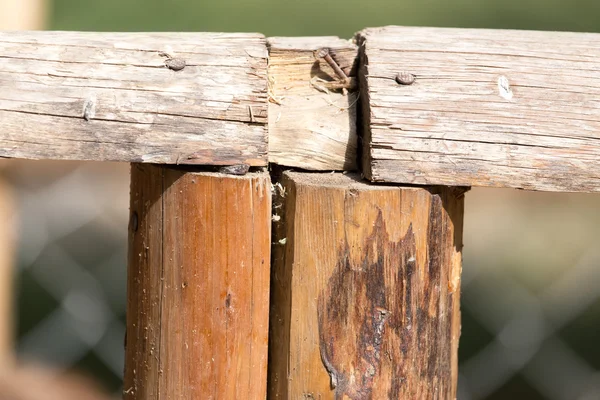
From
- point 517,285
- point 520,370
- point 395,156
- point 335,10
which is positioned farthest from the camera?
point 335,10

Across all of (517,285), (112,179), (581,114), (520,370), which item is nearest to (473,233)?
(517,285)

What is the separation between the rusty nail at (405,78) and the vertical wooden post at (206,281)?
216 millimetres

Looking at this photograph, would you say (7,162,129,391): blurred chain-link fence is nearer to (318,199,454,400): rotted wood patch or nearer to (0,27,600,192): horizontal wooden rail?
(0,27,600,192): horizontal wooden rail

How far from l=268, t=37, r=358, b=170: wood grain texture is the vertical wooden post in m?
0.08

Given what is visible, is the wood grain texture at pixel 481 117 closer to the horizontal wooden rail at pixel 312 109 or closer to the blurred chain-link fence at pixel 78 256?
the horizontal wooden rail at pixel 312 109

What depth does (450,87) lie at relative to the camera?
1078mm

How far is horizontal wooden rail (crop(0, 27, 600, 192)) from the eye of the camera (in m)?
1.04

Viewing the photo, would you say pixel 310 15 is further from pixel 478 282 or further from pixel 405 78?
pixel 405 78

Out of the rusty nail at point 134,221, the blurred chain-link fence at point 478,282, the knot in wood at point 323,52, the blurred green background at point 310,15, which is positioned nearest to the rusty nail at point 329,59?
the knot in wood at point 323,52

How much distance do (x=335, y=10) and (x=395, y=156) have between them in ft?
15.1

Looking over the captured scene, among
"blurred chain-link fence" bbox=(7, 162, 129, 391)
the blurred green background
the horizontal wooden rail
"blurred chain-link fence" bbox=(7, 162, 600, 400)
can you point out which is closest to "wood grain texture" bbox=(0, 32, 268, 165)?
the horizontal wooden rail

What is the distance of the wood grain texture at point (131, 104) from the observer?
1.03 meters

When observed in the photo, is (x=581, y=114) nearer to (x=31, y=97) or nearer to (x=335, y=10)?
(x=31, y=97)

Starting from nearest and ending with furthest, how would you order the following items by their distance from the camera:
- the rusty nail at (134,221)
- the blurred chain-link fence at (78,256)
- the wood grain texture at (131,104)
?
the wood grain texture at (131,104)
the rusty nail at (134,221)
the blurred chain-link fence at (78,256)
